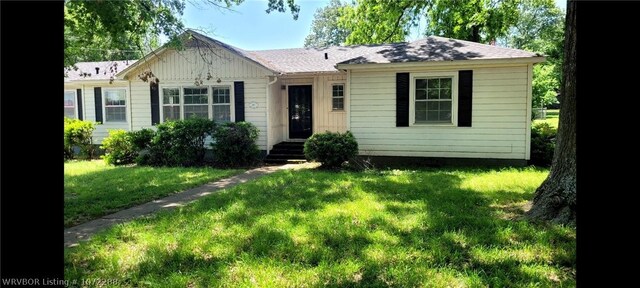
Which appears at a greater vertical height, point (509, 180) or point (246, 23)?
point (246, 23)

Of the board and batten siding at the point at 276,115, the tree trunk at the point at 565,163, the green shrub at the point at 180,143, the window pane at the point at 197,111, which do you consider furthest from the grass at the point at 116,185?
the tree trunk at the point at 565,163

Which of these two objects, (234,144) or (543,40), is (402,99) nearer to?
(234,144)

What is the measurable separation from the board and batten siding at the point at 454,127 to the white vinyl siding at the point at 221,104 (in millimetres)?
4075

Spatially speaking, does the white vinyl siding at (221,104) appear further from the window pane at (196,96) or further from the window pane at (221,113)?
the window pane at (196,96)

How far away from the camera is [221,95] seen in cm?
1264

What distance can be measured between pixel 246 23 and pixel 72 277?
7.29 metres

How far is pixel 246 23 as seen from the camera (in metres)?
9.49

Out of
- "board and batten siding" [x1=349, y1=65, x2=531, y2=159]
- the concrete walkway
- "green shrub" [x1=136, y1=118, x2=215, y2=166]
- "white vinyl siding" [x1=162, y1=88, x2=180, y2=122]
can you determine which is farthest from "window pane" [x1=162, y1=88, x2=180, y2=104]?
"board and batten siding" [x1=349, y1=65, x2=531, y2=159]

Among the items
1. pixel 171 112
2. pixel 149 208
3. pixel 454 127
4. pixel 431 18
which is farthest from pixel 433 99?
pixel 431 18

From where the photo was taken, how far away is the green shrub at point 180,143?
11469 millimetres

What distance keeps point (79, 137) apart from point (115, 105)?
1.76 meters

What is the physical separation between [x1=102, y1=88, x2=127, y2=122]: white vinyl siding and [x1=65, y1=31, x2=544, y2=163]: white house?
0.12 feet
